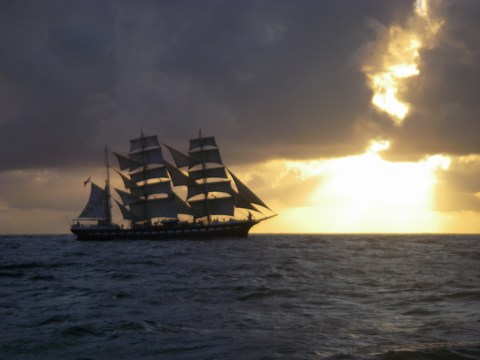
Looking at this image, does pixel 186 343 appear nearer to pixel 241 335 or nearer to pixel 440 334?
pixel 241 335

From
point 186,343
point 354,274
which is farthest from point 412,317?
point 354,274

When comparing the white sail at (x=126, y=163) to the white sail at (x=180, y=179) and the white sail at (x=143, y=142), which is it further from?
the white sail at (x=180, y=179)

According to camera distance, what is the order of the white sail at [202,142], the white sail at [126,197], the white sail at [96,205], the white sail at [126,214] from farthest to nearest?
the white sail at [202,142] → the white sail at [126,214] → the white sail at [126,197] → the white sail at [96,205]

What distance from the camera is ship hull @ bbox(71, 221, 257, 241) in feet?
428

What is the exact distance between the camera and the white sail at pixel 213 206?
134 metres

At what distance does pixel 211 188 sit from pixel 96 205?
90.7 feet

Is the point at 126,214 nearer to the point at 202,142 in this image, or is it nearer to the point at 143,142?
the point at 143,142

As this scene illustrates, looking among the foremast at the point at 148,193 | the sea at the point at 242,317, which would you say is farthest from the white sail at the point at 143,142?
the sea at the point at 242,317

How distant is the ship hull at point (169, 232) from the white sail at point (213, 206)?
402 cm

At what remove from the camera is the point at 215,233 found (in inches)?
5123

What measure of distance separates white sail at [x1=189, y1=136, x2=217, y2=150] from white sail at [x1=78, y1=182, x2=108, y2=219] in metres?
24.4

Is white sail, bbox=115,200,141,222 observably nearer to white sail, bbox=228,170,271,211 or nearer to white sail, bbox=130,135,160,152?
white sail, bbox=130,135,160,152

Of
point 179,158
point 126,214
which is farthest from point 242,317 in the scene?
point 126,214

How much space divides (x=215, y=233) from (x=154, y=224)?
53.5 ft
